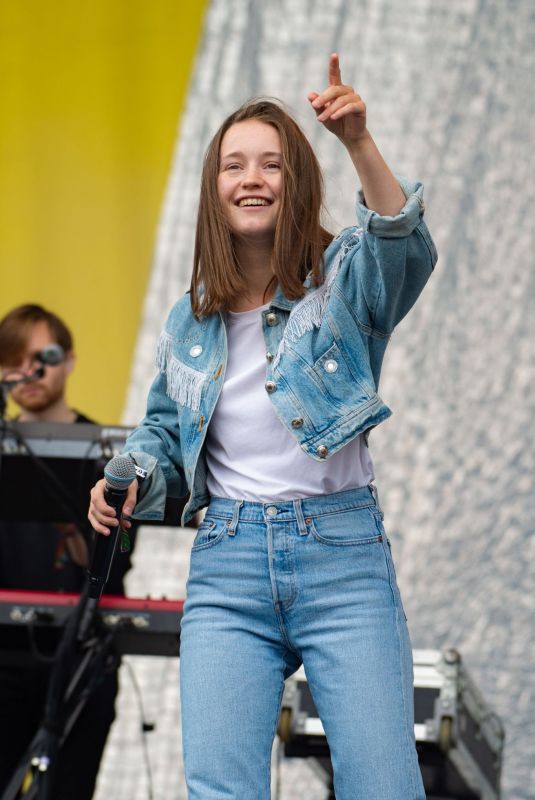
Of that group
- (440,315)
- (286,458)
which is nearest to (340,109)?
(286,458)

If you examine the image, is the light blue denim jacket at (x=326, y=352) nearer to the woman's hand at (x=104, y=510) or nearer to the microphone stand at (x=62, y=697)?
the woman's hand at (x=104, y=510)

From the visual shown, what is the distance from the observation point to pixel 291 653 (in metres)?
1.89

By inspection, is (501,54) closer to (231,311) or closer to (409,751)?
(231,311)

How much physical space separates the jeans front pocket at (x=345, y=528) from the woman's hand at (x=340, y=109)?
548 millimetres

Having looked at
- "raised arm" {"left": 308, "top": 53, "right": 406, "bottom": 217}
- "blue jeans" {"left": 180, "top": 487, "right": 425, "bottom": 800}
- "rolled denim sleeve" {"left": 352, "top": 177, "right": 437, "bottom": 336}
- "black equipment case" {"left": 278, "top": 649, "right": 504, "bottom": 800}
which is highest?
"raised arm" {"left": 308, "top": 53, "right": 406, "bottom": 217}

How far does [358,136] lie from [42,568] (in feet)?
6.54

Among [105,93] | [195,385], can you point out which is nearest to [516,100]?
[105,93]

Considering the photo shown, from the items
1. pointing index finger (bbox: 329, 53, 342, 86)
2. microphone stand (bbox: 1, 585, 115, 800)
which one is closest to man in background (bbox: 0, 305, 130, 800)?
microphone stand (bbox: 1, 585, 115, 800)

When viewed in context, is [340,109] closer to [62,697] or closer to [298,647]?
[298,647]

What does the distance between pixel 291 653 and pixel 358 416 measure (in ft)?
1.24

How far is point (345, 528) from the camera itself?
1843mm

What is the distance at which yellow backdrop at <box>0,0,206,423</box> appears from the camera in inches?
172

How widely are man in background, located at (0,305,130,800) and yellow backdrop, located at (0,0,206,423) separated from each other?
72 centimetres

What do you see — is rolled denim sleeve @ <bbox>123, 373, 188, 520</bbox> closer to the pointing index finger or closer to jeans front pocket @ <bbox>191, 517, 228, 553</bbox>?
jeans front pocket @ <bbox>191, 517, 228, 553</bbox>
